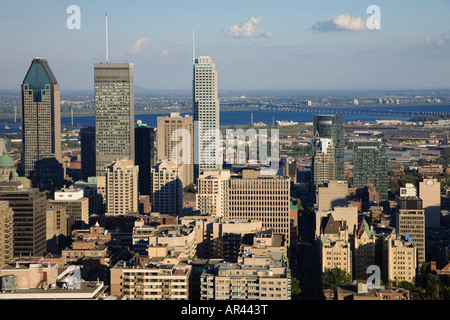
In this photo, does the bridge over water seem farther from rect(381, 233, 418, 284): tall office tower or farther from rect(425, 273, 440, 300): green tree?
rect(425, 273, 440, 300): green tree

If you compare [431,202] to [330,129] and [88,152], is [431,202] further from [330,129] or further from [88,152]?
[88,152]

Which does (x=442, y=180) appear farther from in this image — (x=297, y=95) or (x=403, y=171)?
(x=297, y=95)

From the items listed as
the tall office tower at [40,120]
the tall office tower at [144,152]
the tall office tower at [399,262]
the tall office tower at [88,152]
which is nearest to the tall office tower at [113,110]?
the tall office tower at [144,152]

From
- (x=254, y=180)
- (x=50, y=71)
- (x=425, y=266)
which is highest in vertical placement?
(x=50, y=71)

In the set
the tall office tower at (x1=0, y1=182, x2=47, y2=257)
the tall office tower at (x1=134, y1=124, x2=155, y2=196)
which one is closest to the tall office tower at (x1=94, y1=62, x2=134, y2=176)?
the tall office tower at (x1=134, y1=124, x2=155, y2=196)

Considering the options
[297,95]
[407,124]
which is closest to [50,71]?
[407,124]
